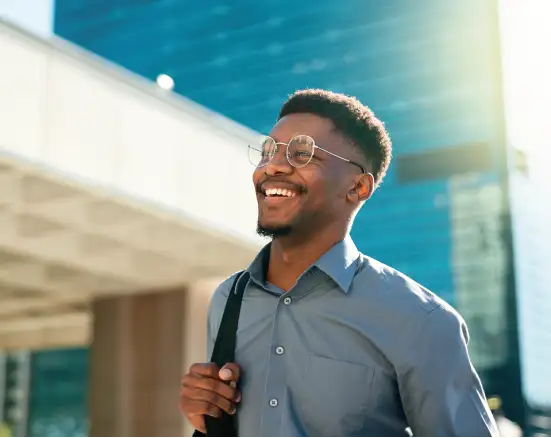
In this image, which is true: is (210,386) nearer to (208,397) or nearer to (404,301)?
(208,397)

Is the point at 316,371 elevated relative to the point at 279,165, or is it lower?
lower

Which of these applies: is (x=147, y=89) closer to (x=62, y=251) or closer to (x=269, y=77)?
(x=62, y=251)

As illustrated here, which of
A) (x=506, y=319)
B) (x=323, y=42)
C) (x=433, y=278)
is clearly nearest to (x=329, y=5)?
(x=323, y=42)

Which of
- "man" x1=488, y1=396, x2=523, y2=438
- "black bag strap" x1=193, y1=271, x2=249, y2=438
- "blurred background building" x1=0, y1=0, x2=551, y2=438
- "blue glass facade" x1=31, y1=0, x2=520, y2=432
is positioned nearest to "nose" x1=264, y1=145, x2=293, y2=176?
"black bag strap" x1=193, y1=271, x2=249, y2=438

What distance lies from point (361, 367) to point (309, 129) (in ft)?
1.72

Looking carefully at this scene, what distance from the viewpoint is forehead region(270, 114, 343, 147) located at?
6.38 ft

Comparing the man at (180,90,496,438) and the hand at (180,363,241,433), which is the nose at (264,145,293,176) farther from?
the hand at (180,363,241,433)

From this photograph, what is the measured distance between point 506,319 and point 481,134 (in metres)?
14.7

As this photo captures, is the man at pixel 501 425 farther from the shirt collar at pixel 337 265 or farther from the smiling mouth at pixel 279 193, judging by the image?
the smiling mouth at pixel 279 193

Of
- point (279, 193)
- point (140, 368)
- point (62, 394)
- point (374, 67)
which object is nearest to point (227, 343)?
point (279, 193)

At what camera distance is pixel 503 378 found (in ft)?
206

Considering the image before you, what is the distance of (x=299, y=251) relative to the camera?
6.38 ft

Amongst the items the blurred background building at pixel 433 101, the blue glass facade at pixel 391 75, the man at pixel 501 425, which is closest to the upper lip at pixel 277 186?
the man at pixel 501 425

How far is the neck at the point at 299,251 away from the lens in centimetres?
193
